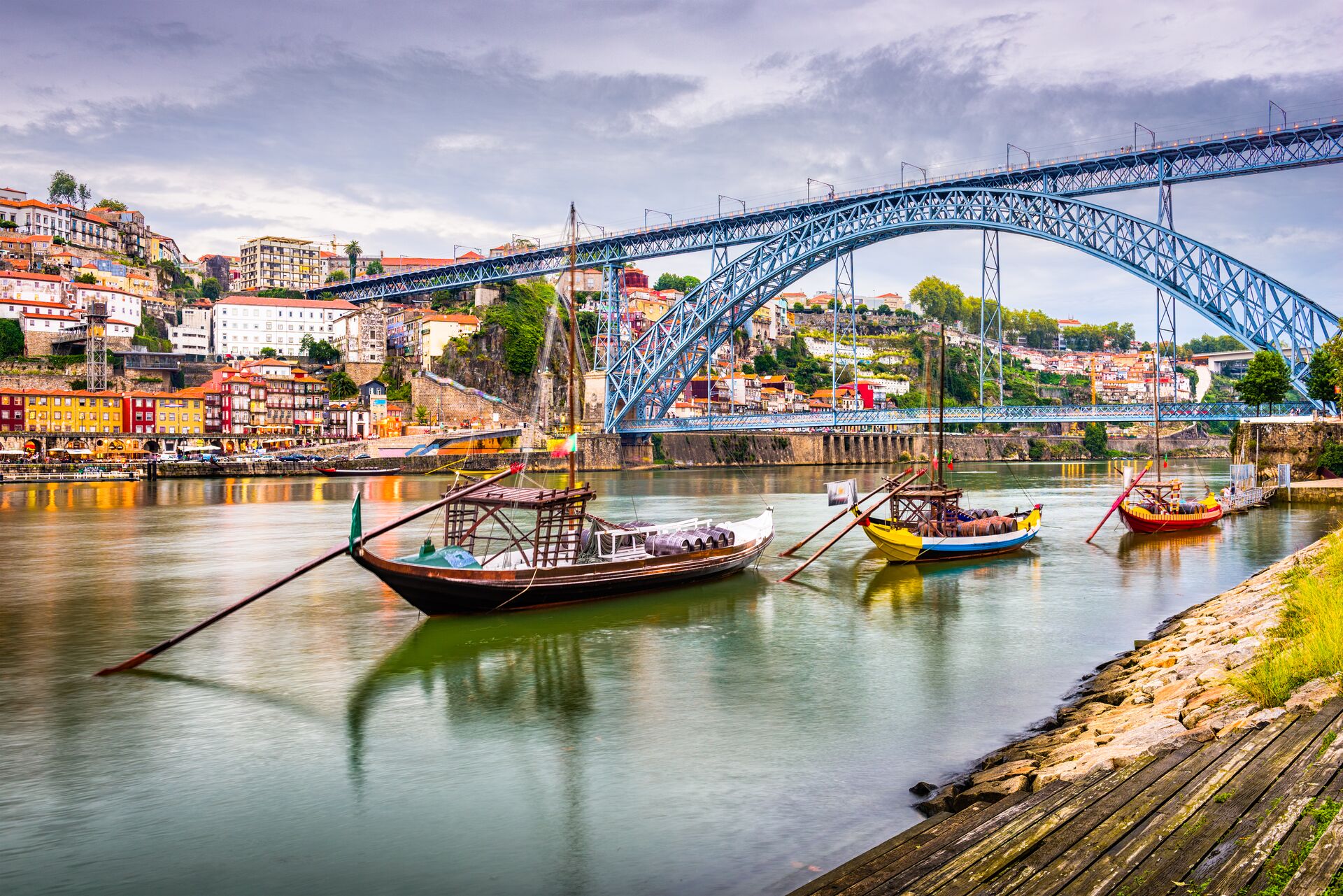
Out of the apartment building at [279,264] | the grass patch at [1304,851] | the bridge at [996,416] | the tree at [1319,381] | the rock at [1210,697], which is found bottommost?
the rock at [1210,697]

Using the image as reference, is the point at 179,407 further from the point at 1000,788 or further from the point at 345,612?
the point at 1000,788

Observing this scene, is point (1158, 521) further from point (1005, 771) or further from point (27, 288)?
point (27, 288)

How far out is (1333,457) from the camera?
3925 cm

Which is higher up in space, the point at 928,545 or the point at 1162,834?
the point at 1162,834

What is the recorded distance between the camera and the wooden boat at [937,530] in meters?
22.7

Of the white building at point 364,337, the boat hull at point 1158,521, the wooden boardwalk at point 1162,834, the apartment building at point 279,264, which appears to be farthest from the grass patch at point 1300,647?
the apartment building at point 279,264

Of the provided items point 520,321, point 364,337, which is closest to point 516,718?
point 520,321

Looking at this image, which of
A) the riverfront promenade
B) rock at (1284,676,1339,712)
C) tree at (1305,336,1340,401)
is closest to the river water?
the riverfront promenade

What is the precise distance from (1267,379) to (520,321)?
53560 mm

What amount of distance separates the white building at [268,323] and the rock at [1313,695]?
90.6 meters

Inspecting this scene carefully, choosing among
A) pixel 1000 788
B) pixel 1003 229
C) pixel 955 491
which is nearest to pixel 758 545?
pixel 955 491

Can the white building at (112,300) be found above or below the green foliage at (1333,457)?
above

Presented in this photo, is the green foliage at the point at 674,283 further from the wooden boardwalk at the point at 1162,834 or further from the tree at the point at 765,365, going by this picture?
the wooden boardwalk at the point at 1162,834

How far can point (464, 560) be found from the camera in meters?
16.0
